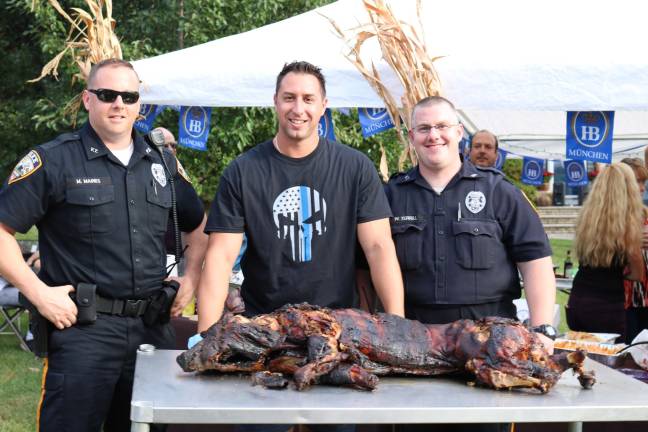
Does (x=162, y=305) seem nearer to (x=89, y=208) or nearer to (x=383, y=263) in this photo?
(x=89, y=208)

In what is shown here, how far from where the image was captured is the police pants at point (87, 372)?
3.50m

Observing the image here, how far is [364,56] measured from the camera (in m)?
5.43

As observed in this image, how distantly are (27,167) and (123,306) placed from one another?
740 mm

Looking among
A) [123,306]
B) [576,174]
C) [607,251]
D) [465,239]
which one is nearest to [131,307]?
[123,306]

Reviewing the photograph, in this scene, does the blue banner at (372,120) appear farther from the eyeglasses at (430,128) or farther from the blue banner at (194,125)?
the eyeglasses at (430,128)

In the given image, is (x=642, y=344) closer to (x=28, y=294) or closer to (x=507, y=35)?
(x=507, y=35)

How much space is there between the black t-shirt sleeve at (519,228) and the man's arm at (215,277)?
3.77 ft

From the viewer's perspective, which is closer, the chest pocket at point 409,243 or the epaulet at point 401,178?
the chest pocket at point 409,243

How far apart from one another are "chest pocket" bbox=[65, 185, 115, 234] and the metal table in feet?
3.30

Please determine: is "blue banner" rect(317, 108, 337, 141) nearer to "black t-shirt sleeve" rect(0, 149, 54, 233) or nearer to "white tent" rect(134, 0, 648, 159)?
"white tent" rect(134, 0, 648, 159)

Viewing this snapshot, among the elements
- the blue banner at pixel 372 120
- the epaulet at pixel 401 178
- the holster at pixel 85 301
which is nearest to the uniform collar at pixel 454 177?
the epaulet at pixel 401 178

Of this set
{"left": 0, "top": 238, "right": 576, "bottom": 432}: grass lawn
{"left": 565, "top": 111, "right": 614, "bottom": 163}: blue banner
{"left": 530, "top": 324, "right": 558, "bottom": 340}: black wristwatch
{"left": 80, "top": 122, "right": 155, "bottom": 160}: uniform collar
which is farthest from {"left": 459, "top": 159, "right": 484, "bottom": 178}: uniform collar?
{"left": 0, "top": 238, "right": 576, "bottom": 432}: grass lawn

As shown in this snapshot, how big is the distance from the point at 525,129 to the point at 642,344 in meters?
7.90

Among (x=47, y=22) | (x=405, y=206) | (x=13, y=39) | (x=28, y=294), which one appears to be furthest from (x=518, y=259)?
(x=13, y=39)
